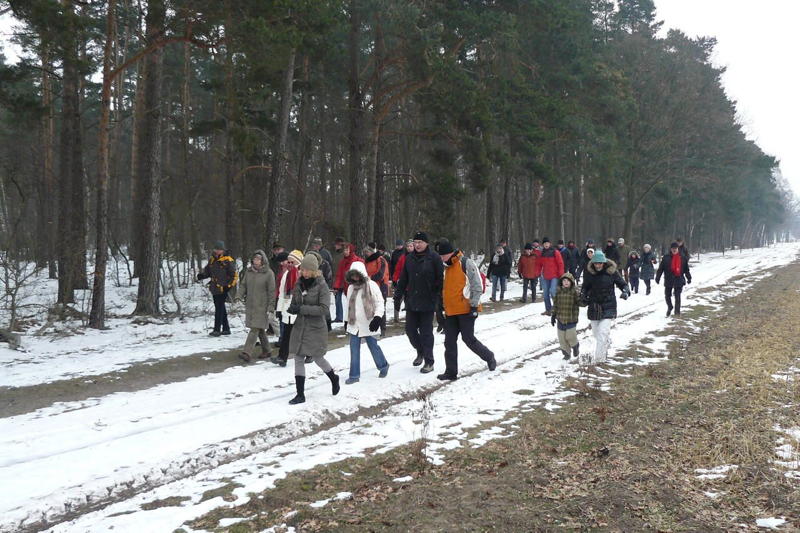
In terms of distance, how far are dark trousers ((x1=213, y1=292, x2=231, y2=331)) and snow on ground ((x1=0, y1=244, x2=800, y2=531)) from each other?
3.10 metres

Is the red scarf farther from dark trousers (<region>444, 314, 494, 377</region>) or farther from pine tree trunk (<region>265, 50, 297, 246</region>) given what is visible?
pine tree trunk (<region>265, 50, 297, 246</region>)

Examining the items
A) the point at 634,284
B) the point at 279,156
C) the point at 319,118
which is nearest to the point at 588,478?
the point at 279,156

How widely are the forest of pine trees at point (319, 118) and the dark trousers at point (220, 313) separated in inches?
103

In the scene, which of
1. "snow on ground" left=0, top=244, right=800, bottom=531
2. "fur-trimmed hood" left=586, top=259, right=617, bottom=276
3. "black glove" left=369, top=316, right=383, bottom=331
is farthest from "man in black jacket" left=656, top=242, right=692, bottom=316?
"black glove" left=369, top=316, right=383, bottom=331

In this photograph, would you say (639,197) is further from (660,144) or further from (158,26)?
(158,26)

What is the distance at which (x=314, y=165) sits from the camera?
34750 millimetres

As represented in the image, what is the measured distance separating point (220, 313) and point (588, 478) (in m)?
9.22

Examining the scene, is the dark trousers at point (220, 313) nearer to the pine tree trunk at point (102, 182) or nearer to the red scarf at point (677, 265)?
the pine tree trunk at point (102, 182)

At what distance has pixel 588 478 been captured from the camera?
508 cm

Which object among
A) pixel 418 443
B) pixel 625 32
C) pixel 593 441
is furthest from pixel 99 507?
pixel 625 32

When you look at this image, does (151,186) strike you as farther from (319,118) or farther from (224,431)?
(319,118)

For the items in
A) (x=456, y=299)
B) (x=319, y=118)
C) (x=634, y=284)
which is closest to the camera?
(x=456, y=299)

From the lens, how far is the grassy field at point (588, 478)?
4324mm

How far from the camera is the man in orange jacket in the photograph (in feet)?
A: 27.4
